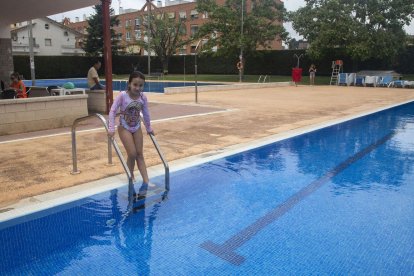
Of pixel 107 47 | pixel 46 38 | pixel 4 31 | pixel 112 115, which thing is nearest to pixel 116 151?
pixel 112 115

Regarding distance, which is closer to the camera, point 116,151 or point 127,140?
point 116,151

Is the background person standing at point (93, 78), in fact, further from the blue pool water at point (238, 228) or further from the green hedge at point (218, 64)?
the green hedge at point (218, 64)

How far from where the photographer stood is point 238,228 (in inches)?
162

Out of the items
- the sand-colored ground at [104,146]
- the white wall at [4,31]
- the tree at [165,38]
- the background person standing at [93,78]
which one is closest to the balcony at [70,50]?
the tree at [165,38]

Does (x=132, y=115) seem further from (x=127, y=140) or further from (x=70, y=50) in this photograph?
(x=70, y=50)

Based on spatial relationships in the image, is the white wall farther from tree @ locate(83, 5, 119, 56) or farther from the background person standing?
tree @ locate(83, 5, 119, 56)

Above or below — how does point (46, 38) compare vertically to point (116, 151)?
above

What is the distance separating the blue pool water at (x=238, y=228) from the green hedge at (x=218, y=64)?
29891 millimetres

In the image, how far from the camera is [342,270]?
328 cm

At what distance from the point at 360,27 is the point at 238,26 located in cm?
1007

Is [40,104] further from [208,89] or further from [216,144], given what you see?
[208,89]

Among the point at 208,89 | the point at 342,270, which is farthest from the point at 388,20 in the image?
the point at 342,270

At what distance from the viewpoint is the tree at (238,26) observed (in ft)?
108

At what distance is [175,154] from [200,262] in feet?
12.8
